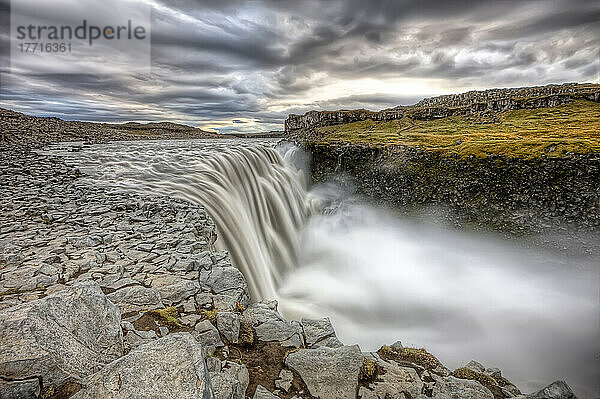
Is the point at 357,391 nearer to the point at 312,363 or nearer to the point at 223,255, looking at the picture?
the point at 312,363

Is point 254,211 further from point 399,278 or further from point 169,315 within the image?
point 169,315

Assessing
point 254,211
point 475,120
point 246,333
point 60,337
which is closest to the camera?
point 60,337

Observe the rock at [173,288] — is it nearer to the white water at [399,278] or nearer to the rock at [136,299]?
the rock at [136,299]

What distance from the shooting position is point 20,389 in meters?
3.02

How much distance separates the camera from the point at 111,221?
9820 millimetres

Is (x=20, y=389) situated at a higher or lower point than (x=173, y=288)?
higher

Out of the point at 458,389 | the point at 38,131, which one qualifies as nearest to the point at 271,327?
the point at 458,389

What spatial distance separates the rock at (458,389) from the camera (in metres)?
5.45

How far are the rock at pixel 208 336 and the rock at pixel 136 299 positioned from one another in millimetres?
1078

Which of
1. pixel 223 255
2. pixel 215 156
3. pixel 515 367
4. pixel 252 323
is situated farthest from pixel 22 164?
pixel 515 367

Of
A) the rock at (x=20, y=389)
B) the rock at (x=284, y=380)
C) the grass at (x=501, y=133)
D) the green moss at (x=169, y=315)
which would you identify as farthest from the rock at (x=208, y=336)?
the grass at (x=501, y=133)

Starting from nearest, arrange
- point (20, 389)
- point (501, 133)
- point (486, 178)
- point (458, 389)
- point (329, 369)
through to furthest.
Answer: point (20, 389)
point (329, 369)
point (458, 389)
point (486, 178)
point (501, 133)

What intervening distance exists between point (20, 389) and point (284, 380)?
11.5 feet

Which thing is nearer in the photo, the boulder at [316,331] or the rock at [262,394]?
the rock at [262,394]
